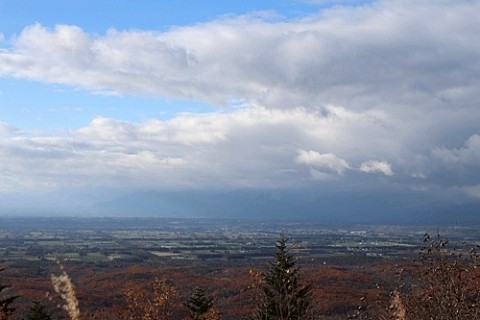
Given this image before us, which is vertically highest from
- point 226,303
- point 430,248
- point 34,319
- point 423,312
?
point 430,248

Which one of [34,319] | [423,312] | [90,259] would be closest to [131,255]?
[90,259]

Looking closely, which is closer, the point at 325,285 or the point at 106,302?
the point at 106,302

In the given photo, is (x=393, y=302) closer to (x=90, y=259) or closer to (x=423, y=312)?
(x=423, y=312)

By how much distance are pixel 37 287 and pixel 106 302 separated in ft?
66.0

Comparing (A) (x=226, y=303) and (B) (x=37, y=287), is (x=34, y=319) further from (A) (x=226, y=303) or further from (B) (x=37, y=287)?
(B) (x=37, y=287)

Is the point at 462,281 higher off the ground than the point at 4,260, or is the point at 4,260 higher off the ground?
the point at 462,281

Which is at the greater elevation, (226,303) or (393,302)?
(393,302)

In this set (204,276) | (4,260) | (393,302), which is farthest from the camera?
(4,260)

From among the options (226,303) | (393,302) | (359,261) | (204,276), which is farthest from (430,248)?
(359,261)

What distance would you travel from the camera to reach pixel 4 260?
171875 mm

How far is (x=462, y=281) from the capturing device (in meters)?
8.95

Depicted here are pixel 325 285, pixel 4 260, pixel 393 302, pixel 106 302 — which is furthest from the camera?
pixel 4 260

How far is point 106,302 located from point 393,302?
10031cm

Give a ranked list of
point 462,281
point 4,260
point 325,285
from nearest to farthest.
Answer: point 462,281 < point 325,285 < point 4,260
